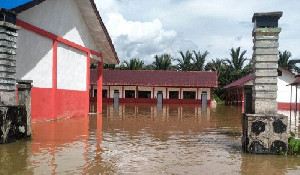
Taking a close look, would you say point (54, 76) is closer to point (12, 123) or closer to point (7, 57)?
point (7, 57)

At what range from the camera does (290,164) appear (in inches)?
246

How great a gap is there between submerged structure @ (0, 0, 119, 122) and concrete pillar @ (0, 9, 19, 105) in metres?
0.13

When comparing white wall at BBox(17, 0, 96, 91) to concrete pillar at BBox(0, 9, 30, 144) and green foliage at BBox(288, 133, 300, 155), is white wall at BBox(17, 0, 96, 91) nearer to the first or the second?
concrete pillar at BBox(0, 9, 30, 144)

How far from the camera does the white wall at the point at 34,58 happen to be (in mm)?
11281

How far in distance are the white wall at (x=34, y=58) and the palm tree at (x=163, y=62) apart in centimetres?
3369

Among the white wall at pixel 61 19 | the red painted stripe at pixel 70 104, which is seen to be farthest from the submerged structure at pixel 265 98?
the red painted stripe at pixel 70 104

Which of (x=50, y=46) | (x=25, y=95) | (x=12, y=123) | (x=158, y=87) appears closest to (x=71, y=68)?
(x=50, y=46)

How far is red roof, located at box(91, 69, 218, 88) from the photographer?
1502 inches

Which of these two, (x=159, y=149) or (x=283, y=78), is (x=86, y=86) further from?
(x=283, y=78)

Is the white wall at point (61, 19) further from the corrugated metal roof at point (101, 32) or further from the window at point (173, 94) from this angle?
the window at point (173, 94)

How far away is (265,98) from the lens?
24.1 feet

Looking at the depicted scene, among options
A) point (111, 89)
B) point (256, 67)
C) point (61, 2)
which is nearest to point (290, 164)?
point (256, 67)

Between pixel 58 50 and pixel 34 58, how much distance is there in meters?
1.88

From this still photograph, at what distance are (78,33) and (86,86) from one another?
8.99 feet
